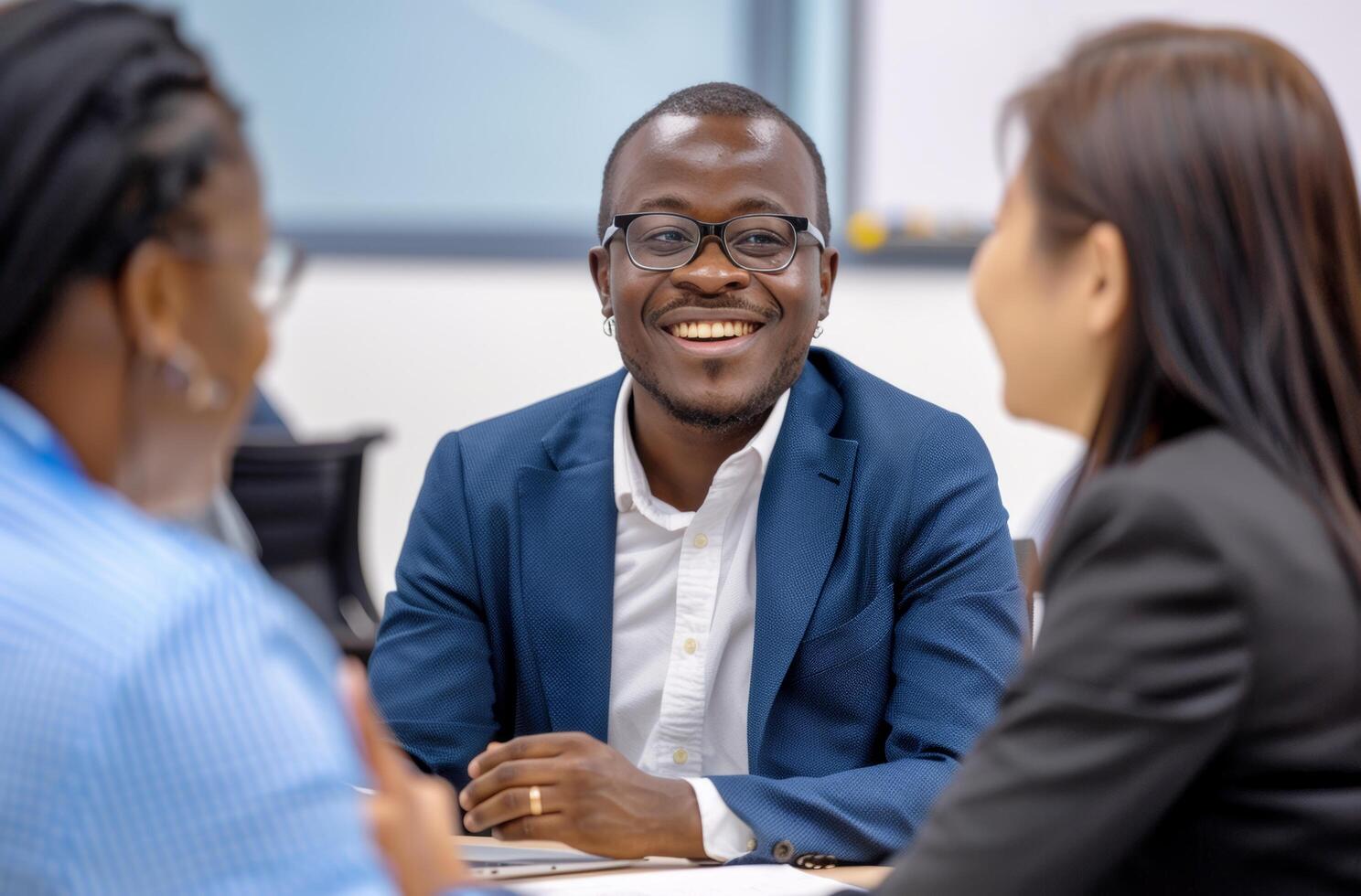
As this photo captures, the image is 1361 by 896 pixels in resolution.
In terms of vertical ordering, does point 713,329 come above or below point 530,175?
above

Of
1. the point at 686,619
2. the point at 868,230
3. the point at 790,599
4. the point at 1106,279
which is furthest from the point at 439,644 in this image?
the point at 868,230

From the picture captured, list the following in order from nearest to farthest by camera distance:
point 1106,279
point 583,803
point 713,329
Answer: point 1106,279, point 583,803, point 713,329

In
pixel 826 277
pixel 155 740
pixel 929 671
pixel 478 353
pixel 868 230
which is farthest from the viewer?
pixel 478 353

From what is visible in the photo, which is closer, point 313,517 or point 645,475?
point 645,475

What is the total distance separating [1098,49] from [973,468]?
0.82 meters

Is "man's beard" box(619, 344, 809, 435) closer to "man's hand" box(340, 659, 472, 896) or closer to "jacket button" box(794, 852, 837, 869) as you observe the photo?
"jacket button" box(794, 852, 837, 869)

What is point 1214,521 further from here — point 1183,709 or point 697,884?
point 697,884

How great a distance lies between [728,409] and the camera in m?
1.90

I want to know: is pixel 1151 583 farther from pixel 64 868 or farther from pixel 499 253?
pixel 499 253

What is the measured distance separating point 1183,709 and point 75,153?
74 centimetres

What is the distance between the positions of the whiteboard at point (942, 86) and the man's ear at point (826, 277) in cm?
241

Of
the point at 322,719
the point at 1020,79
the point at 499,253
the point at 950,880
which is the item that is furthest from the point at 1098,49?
the point at 499,253

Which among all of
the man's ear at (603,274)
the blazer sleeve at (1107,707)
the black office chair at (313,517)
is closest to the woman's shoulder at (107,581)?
the blazer sleeve at (1107,707)

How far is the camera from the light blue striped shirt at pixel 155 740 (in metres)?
0.72
